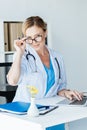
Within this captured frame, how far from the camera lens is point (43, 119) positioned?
1510 millimetres

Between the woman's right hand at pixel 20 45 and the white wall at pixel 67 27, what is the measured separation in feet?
6.75

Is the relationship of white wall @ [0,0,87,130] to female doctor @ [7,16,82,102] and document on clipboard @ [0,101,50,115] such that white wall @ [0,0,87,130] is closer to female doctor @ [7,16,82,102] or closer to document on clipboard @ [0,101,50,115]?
female doctor @ [7,16,82,102]

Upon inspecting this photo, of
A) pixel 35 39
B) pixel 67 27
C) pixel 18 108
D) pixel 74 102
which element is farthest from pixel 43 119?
pixel 67 27

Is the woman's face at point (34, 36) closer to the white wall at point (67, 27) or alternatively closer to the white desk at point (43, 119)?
the white desk at point (43, 119)

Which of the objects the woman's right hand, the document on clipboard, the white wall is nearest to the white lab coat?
the woman's right hand

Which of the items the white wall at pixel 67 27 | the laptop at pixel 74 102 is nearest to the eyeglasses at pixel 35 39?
the laptop at pixel 74 102

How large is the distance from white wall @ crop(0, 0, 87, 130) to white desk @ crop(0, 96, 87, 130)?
2.45 meters

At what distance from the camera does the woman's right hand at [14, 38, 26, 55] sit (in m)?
1.89

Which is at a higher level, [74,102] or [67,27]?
[67,27]

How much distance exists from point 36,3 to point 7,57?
0.93m

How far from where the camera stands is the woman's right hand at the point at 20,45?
189 centimetres

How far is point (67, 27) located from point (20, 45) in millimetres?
2693

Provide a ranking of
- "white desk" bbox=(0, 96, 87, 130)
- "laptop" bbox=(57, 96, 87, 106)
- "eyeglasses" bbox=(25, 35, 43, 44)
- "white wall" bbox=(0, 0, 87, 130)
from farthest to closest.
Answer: "white wall" bbox=(0, 0, 87, 130)
"eyeglasses" bbox=(25, 35, 43, 44)
"laptop" bbox=(57, 96, 87, 106)
"white desk" bbox=(0, 96, 87, 130)

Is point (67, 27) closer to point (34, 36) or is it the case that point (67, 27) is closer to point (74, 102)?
point (34, 36)
